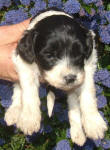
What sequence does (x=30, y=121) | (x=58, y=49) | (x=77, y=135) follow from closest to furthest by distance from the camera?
(x=58, y=49) → (x=30, y=121) → (x=77, y=135)

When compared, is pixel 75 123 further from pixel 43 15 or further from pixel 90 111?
pixel 43 15

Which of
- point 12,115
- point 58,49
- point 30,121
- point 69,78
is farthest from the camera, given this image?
point 12,115

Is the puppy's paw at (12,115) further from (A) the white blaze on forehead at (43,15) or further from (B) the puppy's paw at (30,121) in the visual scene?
(A) the white blaze on forehead at (43,15)

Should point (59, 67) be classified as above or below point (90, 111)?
above

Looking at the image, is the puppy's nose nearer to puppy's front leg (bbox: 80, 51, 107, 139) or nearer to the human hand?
puppy's front leg (bbox: 80, 51, 107, 139)

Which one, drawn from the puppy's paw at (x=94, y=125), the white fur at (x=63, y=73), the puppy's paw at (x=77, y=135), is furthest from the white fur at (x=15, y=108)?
the white fur at (x=63, y=73)

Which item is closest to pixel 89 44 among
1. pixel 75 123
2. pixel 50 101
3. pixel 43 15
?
pixel 43 15

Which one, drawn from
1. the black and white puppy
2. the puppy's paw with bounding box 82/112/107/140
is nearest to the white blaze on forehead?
the black and white puppy
